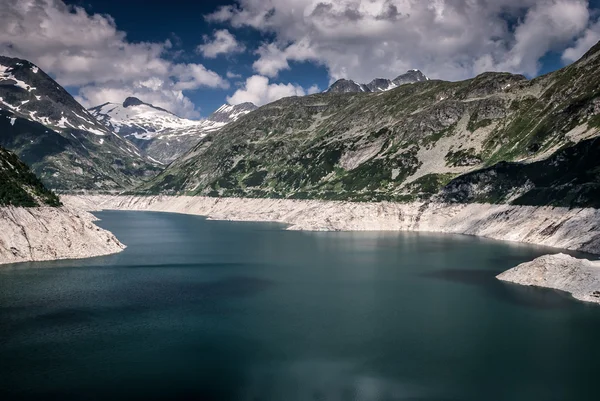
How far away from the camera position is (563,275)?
80438mm

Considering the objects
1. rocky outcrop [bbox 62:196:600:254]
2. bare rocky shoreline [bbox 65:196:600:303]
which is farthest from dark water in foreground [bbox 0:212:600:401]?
rocky outcrop [bbox 62:196:600:254]

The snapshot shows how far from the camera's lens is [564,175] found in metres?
145

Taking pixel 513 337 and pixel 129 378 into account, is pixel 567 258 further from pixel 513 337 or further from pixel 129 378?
pixel 129 378

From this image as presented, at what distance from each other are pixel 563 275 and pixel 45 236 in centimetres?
10055

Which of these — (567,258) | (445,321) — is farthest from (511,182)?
(445,321)

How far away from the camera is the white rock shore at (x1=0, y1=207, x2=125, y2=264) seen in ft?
314

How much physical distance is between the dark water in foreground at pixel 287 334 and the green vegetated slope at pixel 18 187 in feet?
50.2

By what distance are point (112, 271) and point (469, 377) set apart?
72809 millimetres

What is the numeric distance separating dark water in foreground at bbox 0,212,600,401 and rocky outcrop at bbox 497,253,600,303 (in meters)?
3.13

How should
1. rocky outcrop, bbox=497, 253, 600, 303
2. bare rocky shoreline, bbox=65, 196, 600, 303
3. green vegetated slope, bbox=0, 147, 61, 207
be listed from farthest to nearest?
Result: green vegetated slope, bbox=0, 147, 61, 207 → bare rocky shoreline, bbox=65, 196, 600, 303 → rocky outcrop, bbox=497, 253, 600, 303

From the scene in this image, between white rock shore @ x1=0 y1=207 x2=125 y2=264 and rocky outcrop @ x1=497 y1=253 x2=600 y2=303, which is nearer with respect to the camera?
rocky outcrop @ x1=497 y1=253 x2=600 y2=303

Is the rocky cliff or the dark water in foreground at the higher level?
the rocky cliff

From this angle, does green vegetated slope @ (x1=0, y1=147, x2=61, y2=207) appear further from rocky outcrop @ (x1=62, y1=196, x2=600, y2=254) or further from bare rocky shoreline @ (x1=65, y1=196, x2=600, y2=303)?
rocky outcrop @ (x1=62, y1=196, x2=600, y2=254)

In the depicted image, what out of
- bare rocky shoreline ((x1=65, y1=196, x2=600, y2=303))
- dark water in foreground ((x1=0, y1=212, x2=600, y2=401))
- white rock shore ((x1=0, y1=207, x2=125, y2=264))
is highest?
bare rocky shoreline ((x1=65, y1=196, x2=600, y2=303))
